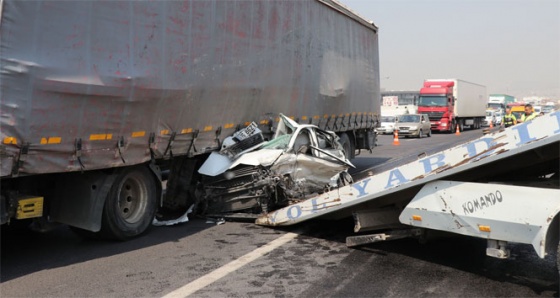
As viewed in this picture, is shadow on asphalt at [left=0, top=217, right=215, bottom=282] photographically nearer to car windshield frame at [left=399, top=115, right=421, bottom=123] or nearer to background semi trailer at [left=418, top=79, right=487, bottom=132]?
car windshield frame at [left=399, top=115, right=421, bottom=123]

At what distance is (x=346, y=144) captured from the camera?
1348 cm

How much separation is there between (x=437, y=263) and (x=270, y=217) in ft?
7.50

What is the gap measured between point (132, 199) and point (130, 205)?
0.08m

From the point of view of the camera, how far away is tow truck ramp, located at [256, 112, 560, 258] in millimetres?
3916

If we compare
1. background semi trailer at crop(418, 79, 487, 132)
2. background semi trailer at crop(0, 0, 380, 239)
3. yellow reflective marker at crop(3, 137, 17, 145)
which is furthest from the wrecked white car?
background semi trailer at crop(418, 79, 487, 132)

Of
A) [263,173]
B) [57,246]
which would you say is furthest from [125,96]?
[263,173]

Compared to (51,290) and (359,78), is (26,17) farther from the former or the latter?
(359,78)

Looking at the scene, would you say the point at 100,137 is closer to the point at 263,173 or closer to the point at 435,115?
the point at 263,173

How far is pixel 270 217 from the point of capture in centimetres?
657

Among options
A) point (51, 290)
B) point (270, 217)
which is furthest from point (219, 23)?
point (51, 290)

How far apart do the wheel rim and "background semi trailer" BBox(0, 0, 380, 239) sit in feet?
0.05

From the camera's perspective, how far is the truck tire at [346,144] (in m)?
13.2

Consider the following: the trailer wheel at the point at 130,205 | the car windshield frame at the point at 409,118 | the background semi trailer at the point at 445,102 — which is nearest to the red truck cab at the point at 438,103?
the background semi trailer at the point at 445,102

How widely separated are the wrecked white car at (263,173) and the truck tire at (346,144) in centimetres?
530
